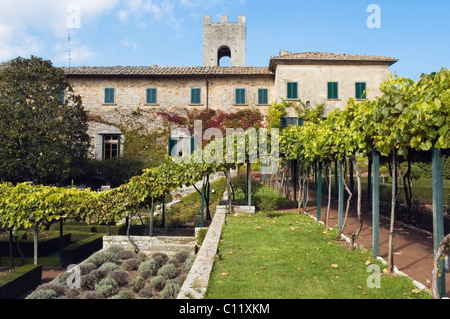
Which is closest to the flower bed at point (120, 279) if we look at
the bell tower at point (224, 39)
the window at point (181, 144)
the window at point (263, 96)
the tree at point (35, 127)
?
the tree at point (35, 127)

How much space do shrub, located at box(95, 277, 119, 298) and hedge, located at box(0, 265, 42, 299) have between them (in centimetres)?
190

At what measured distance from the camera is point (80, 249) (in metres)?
10.7

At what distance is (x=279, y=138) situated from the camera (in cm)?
1272

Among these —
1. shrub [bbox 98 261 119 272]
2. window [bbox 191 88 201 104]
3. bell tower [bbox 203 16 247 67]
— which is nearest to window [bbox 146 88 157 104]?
window [bbox 191 88 201 104]

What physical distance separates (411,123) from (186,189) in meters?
15.4

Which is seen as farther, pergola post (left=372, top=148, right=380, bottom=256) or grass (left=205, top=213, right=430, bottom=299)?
pergola post (left=372, top=148, right=380, bottom=256)

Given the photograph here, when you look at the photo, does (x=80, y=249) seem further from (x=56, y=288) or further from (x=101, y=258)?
(x=56, y=288)

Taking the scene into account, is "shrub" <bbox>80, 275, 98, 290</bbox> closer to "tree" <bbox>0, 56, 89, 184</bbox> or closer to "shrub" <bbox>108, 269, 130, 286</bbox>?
"shrub" <bbox>108, 269, 130, 286</bbox>

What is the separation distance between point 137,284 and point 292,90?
17.3 m

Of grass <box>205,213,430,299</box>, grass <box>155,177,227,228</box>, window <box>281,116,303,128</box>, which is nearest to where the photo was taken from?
grass <box>205,213,430,299</box>

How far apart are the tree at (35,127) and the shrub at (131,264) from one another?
10857 mm

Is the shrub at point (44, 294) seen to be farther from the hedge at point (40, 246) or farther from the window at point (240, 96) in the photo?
the window at point (240, 96)

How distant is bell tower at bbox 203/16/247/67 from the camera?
34156 millimetres
